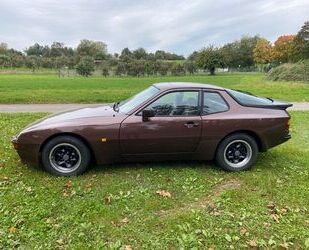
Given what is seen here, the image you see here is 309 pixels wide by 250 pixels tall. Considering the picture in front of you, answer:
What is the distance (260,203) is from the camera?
4.70 m

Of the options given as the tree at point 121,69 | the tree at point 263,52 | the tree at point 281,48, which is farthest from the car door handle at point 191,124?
the tree at point 263,52

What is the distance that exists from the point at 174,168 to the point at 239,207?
5.26 feet

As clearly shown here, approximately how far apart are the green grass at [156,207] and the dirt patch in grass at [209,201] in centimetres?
1

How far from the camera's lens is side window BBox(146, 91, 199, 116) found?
18.4ft

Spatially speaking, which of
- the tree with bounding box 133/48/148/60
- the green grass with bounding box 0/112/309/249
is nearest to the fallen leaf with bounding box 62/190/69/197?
the green grass with bounding box 0/112/309/249

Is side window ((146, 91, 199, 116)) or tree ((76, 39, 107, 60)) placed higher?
tree ((76, 39, 107, 60))

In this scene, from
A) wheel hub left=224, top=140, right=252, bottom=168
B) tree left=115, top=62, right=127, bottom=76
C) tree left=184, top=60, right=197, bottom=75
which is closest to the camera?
wheel hub left=224, top=140, right=252, bottom=168

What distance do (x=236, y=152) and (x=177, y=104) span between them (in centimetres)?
130

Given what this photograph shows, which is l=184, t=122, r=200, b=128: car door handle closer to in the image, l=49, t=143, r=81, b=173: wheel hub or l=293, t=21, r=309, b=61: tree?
l=49, t=143, r=81, b=173: wheel hub

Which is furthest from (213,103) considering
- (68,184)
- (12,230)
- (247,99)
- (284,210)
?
(12,230)

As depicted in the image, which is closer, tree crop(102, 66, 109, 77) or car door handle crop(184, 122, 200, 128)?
car door handle crop(184, 122, 200, 128)

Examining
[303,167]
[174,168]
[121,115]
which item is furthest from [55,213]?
[303,167]

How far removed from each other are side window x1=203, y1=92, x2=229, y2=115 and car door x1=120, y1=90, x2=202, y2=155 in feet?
0.40

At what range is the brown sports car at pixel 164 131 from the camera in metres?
5.38
